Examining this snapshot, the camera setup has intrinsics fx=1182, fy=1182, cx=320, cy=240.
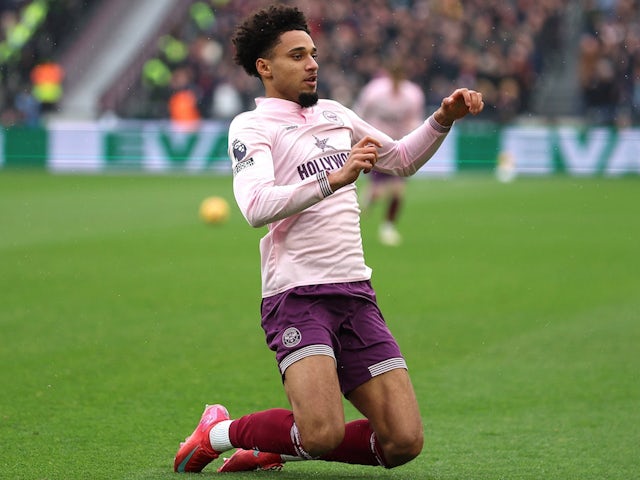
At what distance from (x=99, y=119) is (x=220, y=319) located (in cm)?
2066

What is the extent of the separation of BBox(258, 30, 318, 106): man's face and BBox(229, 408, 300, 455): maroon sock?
133cm

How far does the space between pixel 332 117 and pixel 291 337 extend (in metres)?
1.01

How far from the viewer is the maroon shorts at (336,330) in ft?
15.6

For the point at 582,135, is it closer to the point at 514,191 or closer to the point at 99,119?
the point at 514,191

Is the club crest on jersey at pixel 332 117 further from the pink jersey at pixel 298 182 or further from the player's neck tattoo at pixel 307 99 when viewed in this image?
the player's neck tattoo at pixel 307 99

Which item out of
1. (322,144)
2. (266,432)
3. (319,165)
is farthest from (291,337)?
(322,144)

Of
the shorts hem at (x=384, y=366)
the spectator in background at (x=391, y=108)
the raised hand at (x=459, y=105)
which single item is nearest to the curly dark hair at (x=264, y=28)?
the raised hand at (x=459, y=105)

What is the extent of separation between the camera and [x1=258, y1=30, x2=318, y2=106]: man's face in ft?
16.5

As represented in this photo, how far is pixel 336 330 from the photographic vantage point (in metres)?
4.88

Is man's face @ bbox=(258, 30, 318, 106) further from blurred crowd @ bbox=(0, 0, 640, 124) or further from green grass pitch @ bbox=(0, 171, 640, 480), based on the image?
blurred crowd @ bbox=(0, 0, 640, 124)

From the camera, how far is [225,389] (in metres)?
6.78

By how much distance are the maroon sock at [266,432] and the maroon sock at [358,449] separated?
0.21 metres

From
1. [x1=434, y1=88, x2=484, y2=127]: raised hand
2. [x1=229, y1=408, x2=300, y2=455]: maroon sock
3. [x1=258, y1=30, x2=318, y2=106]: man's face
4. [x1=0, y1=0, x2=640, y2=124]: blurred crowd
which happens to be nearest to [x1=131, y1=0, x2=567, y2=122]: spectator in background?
[x1=0, y1=0, x2=640, y2=124]: blurred crowd

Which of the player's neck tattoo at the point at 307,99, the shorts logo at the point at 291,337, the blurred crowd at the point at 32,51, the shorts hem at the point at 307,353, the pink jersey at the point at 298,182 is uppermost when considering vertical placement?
the blurred crowd at the point at 32,51
